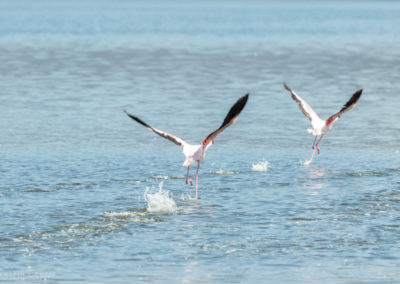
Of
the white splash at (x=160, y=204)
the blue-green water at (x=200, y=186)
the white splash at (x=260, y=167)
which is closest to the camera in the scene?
the blue-green water at (x=200, y=186)

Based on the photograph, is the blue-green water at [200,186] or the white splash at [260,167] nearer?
the blue-green water at [200,186]

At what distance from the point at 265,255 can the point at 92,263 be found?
122 inches

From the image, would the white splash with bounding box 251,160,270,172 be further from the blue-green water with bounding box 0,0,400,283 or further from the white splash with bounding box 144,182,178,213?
the white splash with bounding box 144,182,178,213

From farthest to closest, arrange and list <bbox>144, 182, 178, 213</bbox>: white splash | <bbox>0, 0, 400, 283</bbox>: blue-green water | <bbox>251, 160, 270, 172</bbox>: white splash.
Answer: <bbox>251, 160, 270, 172</bbox>: white splash < <bbox>144, 182, 178, 213</bbox>: white splash < <bbox>0, 0, 400, 283</bbox>: blue-green water

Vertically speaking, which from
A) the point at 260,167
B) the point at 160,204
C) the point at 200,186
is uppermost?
the point at 260,167

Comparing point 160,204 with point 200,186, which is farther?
point 200,186

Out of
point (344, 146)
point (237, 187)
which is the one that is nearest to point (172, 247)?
point (237, 187)

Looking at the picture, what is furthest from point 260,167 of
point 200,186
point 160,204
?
point 160,204

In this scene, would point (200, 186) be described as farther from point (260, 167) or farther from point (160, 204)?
point (160, 204)

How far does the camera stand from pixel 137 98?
4216 cm

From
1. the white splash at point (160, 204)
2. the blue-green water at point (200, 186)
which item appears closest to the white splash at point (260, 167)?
the blue-green water at point (200, 186)

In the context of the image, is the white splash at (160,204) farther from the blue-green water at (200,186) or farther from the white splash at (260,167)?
the white splash at (260,167)

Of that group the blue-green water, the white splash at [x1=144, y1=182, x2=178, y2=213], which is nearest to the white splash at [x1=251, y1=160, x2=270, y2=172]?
the blue-green water

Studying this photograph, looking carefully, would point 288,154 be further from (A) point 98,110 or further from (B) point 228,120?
(A) point 98,110
